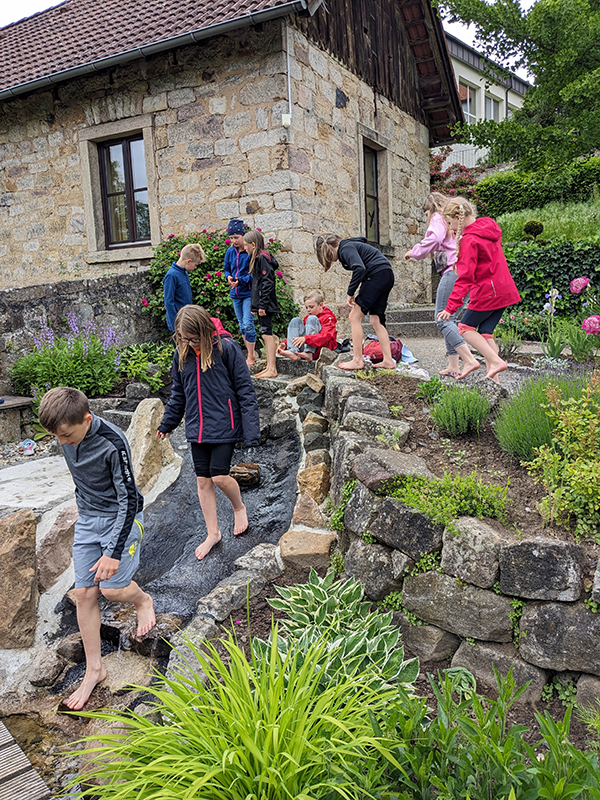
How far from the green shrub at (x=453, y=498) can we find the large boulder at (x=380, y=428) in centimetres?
70

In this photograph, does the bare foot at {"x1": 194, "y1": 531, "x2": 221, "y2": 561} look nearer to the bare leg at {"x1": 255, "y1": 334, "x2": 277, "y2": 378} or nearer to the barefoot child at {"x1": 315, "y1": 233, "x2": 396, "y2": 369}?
the barefoot child at {"x1": 315, "y1": 233, "x2": 396, "y2": 369}

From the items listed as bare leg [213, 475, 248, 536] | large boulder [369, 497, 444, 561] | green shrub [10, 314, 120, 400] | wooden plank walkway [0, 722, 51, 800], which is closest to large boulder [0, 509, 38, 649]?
wooden plank walkway [0, 722, 51, 800]

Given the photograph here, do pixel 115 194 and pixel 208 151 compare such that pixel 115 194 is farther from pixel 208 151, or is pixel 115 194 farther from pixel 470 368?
pixel 470 368

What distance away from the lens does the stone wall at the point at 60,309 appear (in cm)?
714

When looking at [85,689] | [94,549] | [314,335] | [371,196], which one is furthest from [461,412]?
[371,196]

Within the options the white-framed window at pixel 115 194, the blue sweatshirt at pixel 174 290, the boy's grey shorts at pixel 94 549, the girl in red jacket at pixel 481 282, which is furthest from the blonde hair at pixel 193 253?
the boy's grey shorts at pixel 94 549

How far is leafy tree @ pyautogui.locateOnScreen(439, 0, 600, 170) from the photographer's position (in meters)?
9.13

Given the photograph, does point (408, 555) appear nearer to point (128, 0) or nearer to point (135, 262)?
point (135, 262)

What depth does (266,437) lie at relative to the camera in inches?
224

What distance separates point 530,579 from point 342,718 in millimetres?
960

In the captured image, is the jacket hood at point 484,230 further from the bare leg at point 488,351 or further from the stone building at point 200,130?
the stone building at point 200,130

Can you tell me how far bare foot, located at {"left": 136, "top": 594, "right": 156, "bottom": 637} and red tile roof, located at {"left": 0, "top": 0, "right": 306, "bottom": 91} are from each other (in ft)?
22.2

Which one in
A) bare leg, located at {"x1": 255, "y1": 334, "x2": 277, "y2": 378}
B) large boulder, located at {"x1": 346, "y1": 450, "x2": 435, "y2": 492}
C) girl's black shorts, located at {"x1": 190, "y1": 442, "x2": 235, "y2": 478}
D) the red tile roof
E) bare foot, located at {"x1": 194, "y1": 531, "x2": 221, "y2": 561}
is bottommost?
bare foot, located at {"x1": 194, "y1": 531, "x2": 221, "y2": 561}

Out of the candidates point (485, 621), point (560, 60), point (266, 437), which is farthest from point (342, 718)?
point (560, 60)
